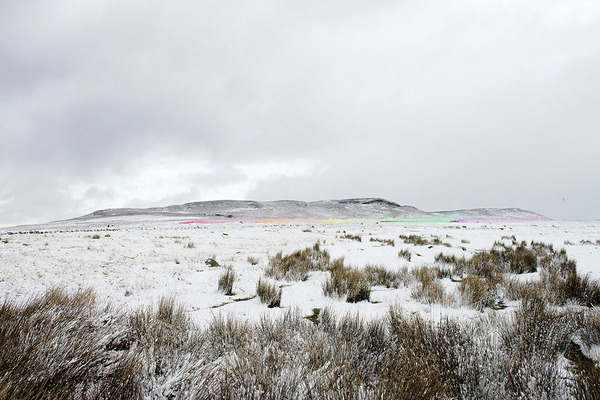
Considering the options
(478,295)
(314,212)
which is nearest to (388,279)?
(478,295)

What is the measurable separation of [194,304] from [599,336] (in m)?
5.04

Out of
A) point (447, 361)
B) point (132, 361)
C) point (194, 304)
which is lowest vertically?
point (194, 304)

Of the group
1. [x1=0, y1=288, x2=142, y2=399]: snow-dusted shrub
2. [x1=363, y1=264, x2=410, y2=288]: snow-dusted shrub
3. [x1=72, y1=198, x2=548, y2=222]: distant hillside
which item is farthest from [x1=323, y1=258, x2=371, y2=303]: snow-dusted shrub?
[x1=72, y1=198, x2=548, y2=222]: distant hillside

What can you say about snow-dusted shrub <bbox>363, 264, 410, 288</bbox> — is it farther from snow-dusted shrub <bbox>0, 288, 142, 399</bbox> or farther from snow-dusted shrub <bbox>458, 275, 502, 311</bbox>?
snow-dusted shrub <bbox>0, 288, 142, 399</bbox>

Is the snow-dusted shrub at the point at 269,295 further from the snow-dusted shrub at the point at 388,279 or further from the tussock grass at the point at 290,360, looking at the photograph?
the snow-dusted shrub at the point at 388,279

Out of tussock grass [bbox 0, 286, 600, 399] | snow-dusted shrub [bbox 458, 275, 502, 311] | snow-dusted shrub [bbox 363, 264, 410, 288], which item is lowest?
snow-dusted shrub [bbox 363, 264, 410, 288]

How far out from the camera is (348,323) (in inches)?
107

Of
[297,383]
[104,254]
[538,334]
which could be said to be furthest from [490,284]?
[104,254]

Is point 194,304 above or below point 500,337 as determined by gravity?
below

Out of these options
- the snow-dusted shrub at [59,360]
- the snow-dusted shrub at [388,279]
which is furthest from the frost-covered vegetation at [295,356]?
the snow-dusted shrub at [388,279]

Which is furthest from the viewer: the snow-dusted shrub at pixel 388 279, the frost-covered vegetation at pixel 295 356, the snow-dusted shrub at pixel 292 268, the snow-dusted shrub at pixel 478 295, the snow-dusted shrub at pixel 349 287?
the snow-dusted shrub at pixel 292 268

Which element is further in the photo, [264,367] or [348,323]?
[348,323]

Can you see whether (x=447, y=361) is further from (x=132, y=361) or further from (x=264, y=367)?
(x=132, y=361)

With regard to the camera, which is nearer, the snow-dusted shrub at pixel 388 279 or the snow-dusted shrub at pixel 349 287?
the snow-dusted shrub at pixel 349 287
